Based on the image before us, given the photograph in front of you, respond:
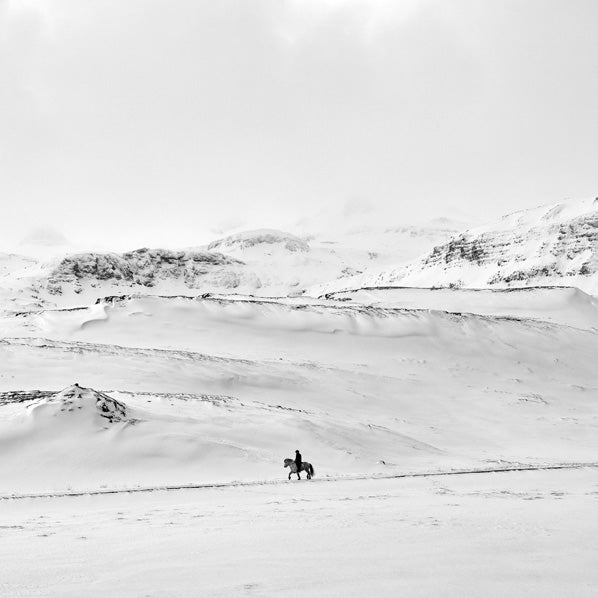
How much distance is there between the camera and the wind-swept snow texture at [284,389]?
78.1 ft

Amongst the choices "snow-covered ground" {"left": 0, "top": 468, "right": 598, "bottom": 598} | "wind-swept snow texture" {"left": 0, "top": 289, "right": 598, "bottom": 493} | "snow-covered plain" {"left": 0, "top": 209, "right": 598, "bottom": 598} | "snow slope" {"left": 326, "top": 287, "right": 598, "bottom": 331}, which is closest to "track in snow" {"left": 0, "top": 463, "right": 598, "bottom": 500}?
"snow-covered plain" {"left": 0, "top": 209, "right": 598, "bottom": 598}

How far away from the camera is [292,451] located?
26.5 m

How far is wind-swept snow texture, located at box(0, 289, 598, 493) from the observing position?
23.8m

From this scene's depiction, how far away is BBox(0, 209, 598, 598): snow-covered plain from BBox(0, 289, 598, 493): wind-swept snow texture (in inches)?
7.0

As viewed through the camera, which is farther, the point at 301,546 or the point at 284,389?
the point at 284,389

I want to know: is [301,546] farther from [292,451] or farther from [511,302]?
[511,302]

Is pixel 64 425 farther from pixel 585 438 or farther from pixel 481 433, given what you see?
pixel 585 438

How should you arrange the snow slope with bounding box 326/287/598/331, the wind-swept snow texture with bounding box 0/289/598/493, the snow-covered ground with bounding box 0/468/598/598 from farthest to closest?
the snow slope with bounding box 326/287/598/331 → the wind-swept snow texture with bounding box 0/289/598/493 → the snow-covered ground with bounding box 0/468/598/598

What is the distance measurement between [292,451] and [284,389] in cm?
1513

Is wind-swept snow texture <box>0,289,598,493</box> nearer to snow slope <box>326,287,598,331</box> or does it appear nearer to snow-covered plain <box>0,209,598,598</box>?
snow-covered plain <box>0,209,598,598</box>

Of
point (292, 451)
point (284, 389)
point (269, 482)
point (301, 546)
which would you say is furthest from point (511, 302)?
point (301, 546)

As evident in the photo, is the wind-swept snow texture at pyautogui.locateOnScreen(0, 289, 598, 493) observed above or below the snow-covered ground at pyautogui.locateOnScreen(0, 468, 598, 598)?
above

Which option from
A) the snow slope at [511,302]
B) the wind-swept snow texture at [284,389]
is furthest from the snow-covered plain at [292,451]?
the snow slope at [511,302]

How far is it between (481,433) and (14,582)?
113ft
